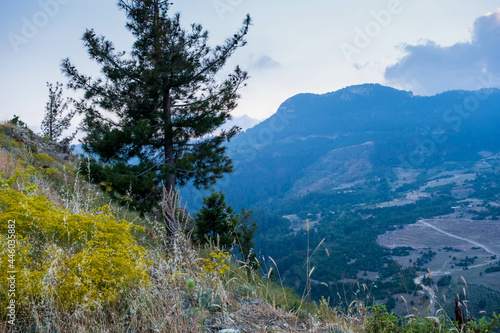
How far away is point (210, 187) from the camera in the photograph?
1218 centimetres

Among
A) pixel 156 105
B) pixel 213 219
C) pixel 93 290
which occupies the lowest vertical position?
pixel 213 219

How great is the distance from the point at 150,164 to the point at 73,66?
4.20 meters

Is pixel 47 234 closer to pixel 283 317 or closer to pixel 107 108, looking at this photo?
pixel 283 317

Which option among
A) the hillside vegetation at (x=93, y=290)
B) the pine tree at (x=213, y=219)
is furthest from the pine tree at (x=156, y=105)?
the hillside vegetation at (x=93, y=290)

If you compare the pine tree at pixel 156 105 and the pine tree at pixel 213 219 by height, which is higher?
the pine tree at pixel 156 105

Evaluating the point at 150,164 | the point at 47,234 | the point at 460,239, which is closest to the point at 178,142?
the point at 150,164

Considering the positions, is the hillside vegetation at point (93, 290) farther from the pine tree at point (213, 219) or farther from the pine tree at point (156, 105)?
the pine tree at point (213, 219)

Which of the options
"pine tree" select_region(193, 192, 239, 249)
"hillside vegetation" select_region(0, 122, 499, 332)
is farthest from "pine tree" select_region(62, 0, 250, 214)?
"hillside vegetation" select_region(0, 122, 499, 332)
